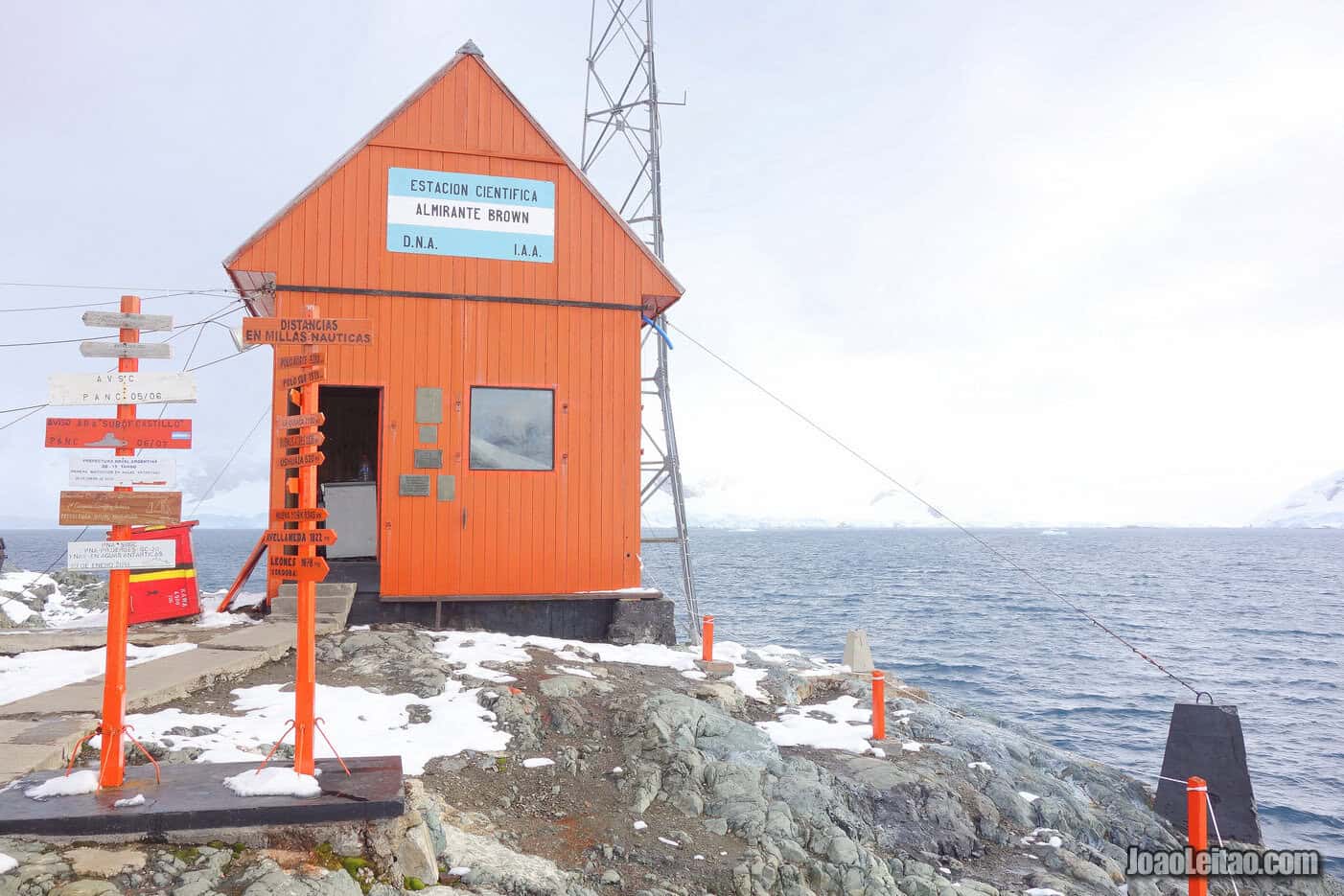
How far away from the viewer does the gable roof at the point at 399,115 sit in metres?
12.1

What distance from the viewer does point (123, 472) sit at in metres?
5.93

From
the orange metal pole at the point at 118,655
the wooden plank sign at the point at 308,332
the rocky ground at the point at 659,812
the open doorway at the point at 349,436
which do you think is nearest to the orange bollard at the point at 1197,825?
the rocky ground at the point at 659,812

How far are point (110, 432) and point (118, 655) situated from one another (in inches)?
59.7

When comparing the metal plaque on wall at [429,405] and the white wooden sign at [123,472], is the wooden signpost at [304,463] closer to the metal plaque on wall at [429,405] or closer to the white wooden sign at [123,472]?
the white wooden sign at [123,472]

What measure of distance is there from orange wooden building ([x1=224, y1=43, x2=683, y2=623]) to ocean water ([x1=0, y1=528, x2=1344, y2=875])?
9724 millimetres

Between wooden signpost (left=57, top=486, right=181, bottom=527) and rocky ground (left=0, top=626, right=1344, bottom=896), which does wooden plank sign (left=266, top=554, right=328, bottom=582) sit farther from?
rocky ground (left=0, top=626, right=1344, bottom=896)

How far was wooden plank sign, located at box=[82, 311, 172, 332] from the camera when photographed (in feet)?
19.7

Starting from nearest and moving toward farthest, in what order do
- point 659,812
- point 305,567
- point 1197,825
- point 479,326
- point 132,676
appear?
point 305,567 → point 659,812 → point 1197,825 → point 132,676 → point 479,326

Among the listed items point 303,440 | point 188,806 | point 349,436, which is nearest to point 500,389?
point 349,436

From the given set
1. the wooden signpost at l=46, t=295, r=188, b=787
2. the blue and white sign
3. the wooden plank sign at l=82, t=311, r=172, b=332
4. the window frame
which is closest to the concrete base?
the window frame

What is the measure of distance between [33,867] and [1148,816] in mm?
11983

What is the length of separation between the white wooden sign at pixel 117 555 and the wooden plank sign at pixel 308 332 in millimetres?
1558

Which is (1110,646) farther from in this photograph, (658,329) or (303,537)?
(303,537)

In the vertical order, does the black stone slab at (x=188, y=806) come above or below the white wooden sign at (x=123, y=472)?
below
